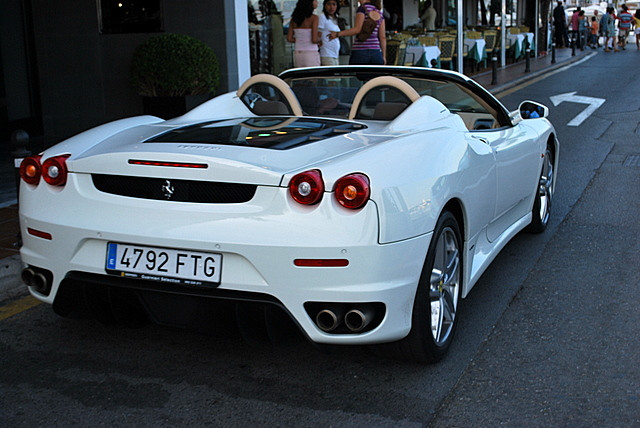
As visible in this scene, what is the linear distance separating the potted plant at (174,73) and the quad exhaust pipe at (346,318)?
7.91 m

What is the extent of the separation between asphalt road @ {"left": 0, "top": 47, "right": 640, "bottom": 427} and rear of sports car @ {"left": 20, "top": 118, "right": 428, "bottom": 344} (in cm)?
27

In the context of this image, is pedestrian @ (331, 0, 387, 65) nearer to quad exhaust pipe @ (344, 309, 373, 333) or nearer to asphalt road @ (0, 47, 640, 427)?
asphalt road @ (0, 47, 640, 427)

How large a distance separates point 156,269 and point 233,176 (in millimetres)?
494

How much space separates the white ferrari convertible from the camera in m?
3.27

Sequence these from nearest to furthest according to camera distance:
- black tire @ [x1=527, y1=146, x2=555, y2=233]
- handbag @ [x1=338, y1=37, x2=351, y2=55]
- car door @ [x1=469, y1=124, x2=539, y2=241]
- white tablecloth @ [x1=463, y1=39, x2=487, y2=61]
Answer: car door @ [x1=469, y1=124, x2=539, y2=241] < black tire @ [x1=527, y1=146, x2=555, y2=233] < handbag @ [x1=338, y1=37, x2=351, y2=55] < white tablecloth @ [x1=463, y1=39, x2=487, y2=61]

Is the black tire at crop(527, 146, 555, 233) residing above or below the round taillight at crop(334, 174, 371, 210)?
below

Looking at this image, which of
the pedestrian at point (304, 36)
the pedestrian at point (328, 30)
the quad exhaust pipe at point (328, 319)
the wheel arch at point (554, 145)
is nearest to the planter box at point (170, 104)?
the pedestrian at point (304, 36)

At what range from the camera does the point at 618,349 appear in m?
3.98

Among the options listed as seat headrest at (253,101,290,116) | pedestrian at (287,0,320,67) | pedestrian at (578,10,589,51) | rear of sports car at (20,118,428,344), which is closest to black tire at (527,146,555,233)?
seat headrest at (253,101,290,116)

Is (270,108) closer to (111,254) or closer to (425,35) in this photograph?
(111,254)

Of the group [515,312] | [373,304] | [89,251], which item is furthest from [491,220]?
[89,251]

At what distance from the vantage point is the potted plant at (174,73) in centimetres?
1088

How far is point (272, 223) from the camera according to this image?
3281mm

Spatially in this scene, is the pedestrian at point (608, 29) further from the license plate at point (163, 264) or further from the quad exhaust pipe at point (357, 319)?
the license plate at point (163, 264)
